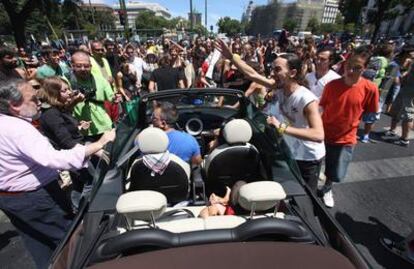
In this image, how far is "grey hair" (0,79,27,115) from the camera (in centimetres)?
179

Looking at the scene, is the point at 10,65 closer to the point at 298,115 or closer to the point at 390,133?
the point at 298,115

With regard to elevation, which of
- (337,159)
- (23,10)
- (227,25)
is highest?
(23,10)

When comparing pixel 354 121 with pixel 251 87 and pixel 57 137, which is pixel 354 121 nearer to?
pixel 251 87

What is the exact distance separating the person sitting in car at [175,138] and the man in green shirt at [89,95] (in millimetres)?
1406

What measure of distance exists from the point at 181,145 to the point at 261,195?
1293mm

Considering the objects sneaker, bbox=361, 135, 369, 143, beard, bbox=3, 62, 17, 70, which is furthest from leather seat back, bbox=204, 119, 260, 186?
sneaker, bbox=361, 135, 369, 143

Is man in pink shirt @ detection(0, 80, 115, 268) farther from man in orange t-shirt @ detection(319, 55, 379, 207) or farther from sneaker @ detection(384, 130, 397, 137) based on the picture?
sneaker @ detection(384, 130, 397, 137)

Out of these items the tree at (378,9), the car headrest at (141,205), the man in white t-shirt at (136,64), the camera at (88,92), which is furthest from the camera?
the tree at (378,9)

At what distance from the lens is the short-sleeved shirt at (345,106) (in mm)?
3041

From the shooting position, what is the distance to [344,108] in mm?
3078

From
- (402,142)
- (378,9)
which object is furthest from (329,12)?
(402,142)

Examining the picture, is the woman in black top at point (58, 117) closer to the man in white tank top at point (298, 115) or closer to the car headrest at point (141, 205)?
the car headrest at point (141, 205)

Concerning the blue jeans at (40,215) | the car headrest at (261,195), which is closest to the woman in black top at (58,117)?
A: the blue jeans at (40,215)

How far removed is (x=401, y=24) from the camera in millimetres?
62594
